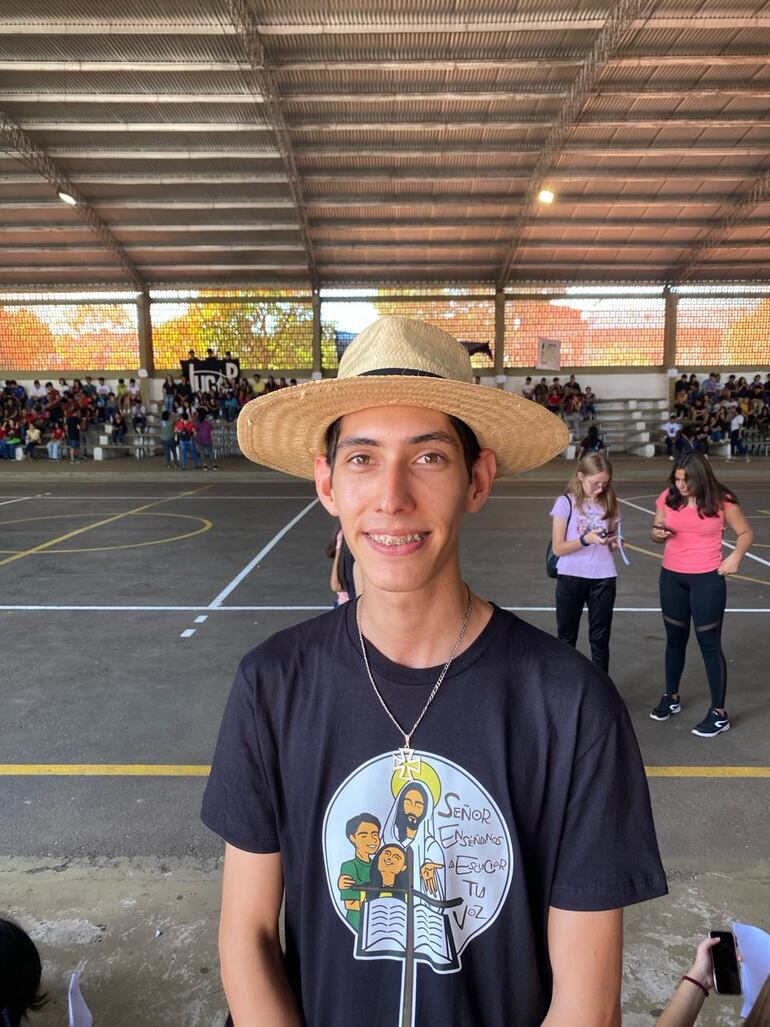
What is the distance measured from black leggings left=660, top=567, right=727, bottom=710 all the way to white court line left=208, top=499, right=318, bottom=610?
4.50 meters

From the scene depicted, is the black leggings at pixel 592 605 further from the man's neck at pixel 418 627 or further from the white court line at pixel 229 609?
the man's neck at pixel 418 627

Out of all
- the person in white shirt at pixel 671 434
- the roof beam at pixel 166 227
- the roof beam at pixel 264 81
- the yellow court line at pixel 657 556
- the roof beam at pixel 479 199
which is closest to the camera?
the yellow court line at pixel 657 556

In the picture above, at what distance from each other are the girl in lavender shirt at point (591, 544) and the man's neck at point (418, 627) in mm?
3598

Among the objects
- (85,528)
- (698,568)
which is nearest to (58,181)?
(85,528)

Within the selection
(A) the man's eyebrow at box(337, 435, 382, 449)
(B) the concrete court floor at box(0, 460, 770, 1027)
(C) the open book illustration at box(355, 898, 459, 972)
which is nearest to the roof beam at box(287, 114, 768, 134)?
(B) the concrete court floor at box(0, 460, 770, 1027)

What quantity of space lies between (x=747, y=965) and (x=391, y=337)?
6.37ft

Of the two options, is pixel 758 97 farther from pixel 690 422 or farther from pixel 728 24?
pixel 690 422

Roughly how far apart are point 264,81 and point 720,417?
63.4 ft

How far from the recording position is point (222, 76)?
17.2m

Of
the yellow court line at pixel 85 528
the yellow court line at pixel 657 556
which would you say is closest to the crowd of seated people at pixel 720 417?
the yellow court line at pixel 657 556

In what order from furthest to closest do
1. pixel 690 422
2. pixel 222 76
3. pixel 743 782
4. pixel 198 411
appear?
1. pixel 690 422
2. pixel 198 411
3. pixel 222 76
4. pixel 743 782

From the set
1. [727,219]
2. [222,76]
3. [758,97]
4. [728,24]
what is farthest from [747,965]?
[727,219]

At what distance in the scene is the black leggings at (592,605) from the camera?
16.2 ft

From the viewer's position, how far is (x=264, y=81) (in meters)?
16.6
